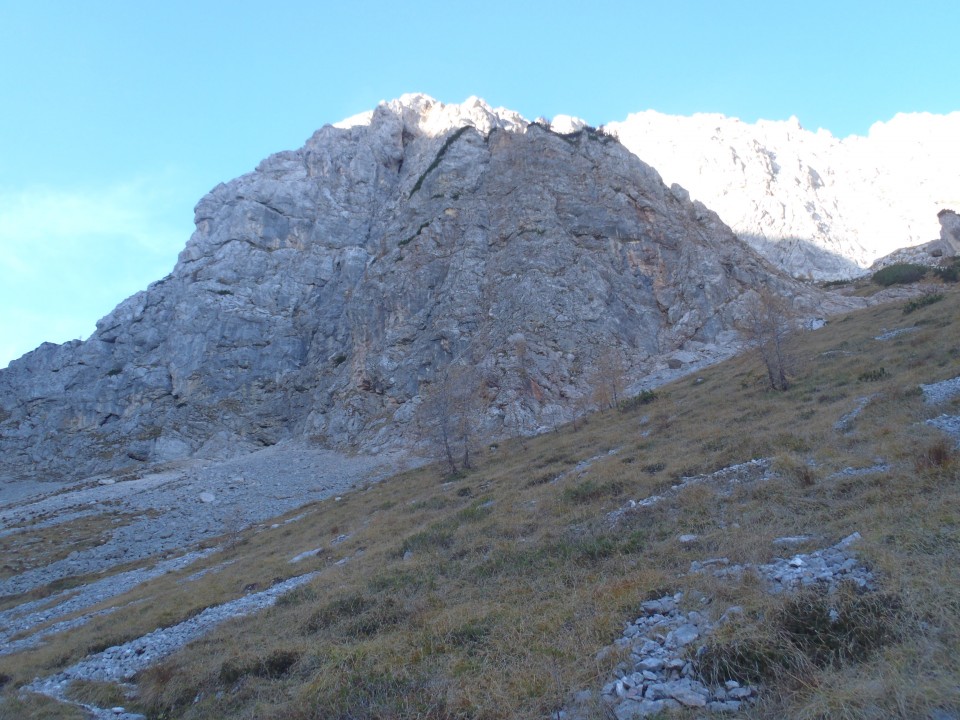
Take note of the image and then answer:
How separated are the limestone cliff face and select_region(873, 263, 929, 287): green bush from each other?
8.42m

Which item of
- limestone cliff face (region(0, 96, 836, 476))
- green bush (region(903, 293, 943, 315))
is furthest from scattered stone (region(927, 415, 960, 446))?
limestone cliff face (region(0, 96, 836, 476))

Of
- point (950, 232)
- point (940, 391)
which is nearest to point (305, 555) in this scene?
point (940, 391)

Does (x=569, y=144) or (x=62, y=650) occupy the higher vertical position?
(x=569, y=144)

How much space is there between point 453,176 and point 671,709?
65772 mm

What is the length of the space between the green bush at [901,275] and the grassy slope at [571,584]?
3870cm

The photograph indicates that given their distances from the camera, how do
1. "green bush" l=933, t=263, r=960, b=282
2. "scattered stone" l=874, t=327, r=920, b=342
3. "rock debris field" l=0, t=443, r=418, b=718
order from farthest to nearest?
1. "green bush" l=933, t=263, r=960, b=282
2. "scattered stone" l=874, t=327, r=920, b=342
3. "rock debris field" l=0, t=443, r=418, b=718

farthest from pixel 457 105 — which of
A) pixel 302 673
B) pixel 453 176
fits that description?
pixel 302 673

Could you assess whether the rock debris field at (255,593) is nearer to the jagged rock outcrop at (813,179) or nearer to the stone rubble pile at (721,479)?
the stone rubble pile at (721,479)

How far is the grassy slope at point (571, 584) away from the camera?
19.7 feet

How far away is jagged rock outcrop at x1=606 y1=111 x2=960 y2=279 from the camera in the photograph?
8456cm

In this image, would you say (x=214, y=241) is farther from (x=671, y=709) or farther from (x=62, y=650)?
(x=671, y=709)

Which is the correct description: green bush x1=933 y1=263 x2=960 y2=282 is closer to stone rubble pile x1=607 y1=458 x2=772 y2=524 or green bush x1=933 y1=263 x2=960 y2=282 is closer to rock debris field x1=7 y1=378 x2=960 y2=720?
rock debris field x1=7 y1=378 x2=960 y2=720

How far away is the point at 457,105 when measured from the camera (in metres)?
86.2

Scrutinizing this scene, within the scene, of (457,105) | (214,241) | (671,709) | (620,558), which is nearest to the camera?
(671,709)
